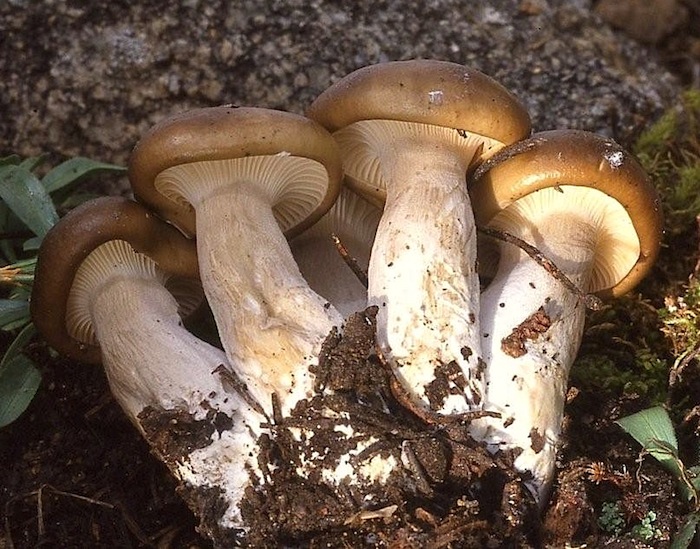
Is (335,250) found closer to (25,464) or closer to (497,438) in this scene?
(497,438)

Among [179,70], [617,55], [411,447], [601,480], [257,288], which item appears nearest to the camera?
[411,447]

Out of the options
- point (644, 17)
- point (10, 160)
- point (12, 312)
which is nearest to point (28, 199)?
point (10, 160)

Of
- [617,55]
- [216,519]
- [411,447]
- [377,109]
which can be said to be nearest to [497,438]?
[411,447]

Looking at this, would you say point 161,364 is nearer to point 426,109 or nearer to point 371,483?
point 371,483

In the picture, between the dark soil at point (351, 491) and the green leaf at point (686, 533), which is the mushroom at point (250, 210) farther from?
the green leaf at point (686, 533)

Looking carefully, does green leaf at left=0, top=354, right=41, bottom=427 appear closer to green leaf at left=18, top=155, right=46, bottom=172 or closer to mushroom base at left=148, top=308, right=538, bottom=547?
mushroom base at left=148, top=308, right=538, bottom=547

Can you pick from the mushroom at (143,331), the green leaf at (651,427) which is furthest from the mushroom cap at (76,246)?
the green leaf at (651,427)
